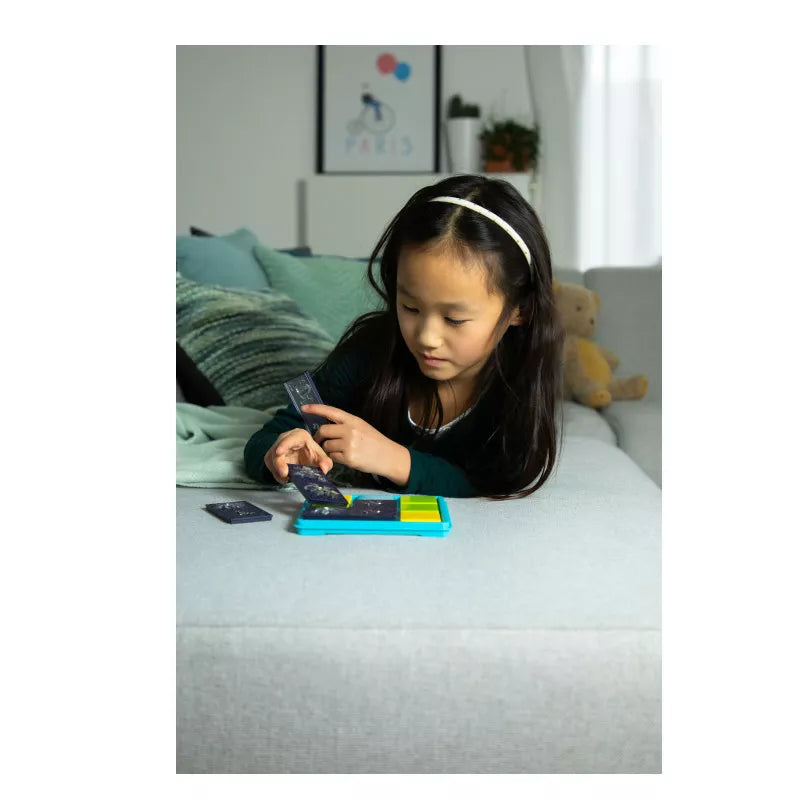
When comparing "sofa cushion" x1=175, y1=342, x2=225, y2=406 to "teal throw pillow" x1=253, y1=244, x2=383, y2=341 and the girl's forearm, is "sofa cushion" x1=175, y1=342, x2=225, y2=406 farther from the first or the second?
the girl's forearm

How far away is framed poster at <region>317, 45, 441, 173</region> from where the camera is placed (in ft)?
13.8

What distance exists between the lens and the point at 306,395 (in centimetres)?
109

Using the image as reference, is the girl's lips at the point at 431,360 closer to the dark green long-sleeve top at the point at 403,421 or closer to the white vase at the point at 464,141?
the dark green long-sleeve top at the point at 403,421

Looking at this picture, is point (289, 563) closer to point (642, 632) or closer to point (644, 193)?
point (642, 632)

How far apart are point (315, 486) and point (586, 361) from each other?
114cm

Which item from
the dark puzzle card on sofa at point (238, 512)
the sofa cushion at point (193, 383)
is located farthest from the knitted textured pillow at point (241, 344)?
the dark puzzle card on sofa at point (238, 512)

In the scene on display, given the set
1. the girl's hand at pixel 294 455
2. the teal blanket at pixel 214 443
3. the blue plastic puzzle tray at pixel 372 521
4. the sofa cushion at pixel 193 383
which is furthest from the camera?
the sofa cushion at pixel 193 383

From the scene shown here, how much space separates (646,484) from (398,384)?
371mm

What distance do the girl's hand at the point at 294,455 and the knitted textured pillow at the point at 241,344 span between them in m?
0.53

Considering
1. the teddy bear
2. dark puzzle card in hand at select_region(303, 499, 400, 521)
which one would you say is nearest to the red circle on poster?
the teddy bear

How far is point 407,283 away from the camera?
3.58 feet

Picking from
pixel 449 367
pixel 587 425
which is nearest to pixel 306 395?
pixel 449 367

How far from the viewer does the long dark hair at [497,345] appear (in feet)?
3.68
